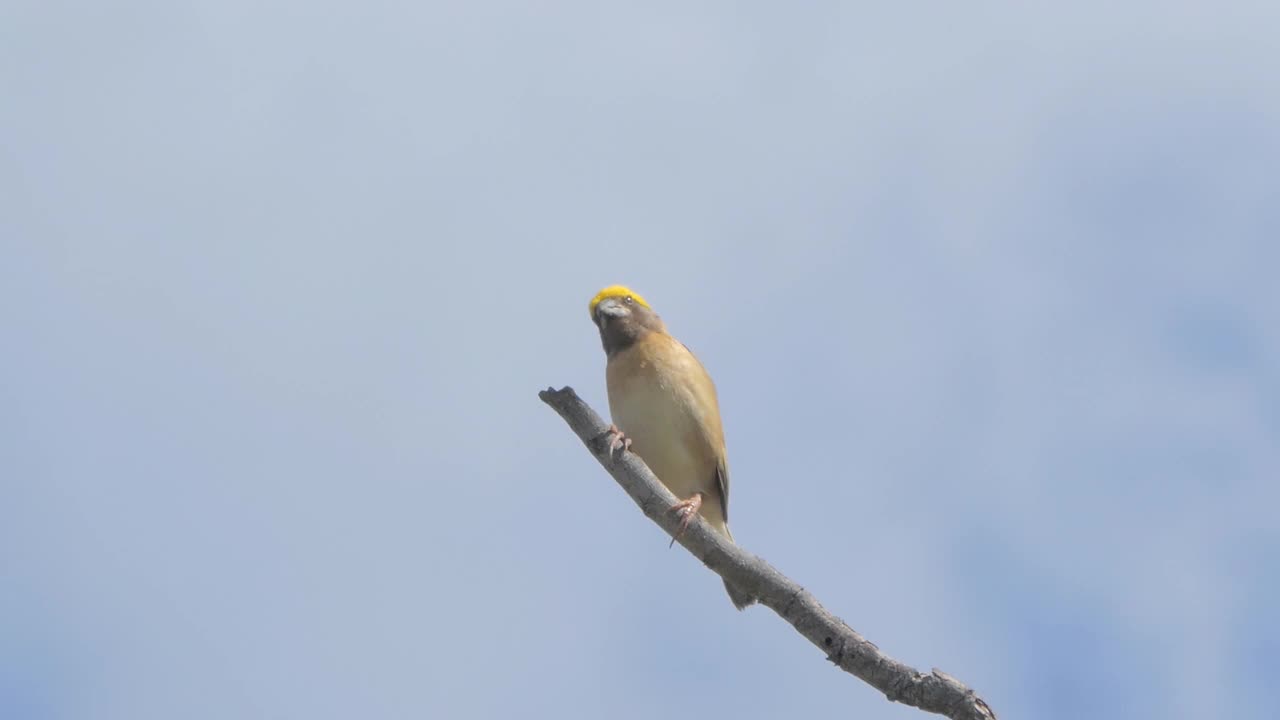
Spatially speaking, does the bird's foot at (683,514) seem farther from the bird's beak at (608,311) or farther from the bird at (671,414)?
the bird's beak at (608,311)

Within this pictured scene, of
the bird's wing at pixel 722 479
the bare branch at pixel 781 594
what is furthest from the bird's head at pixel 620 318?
the bare branch at pixel 781 594

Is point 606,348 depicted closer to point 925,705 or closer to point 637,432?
point 637,432

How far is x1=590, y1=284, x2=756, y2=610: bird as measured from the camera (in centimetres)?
989

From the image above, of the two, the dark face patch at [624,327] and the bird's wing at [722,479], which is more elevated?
the dark face patch at [624,327]

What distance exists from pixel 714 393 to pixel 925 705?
4715 millimetres

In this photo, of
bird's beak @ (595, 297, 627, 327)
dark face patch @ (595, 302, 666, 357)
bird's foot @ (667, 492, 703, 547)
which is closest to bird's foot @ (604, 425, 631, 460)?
bird's foot @ (667, 492, 703, 547)

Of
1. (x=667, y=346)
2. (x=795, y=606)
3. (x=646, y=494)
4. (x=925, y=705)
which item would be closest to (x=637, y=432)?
(x=667, y=346)

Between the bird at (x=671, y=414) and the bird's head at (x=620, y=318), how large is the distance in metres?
0.01

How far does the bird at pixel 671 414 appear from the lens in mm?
9891

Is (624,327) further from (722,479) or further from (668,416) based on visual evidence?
(722,479)

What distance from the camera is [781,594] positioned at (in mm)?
6598

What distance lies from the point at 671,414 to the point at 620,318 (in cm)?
113

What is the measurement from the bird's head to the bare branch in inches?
133

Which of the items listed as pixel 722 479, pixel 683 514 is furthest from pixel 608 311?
pixel 683 514
